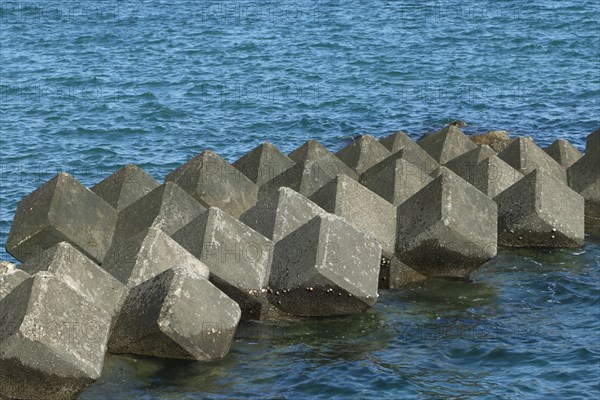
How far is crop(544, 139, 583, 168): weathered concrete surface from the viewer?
19.7 metres

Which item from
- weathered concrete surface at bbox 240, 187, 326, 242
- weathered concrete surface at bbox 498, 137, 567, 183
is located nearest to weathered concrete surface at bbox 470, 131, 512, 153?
weathered concrete surface at bbox 498, 137, 567, 183

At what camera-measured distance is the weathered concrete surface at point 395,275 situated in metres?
15.9

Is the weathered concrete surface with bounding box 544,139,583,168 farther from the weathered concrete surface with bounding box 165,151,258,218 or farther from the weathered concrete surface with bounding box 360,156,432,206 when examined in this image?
the weathered concrete surface with bounding box 165,151,258,218

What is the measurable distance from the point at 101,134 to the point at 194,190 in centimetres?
1135

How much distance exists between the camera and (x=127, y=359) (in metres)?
13.5

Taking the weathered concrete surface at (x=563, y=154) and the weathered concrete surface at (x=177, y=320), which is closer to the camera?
the weathered concrete surface at (x=177, y=320)

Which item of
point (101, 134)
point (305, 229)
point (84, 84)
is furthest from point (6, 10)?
point (305, 229)

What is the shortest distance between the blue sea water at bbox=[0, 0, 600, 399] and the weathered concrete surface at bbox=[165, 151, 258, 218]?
2.92 meters

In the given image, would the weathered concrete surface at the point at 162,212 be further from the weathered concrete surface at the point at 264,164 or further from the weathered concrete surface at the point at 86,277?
the weathered concrete surface at the point at 86,277

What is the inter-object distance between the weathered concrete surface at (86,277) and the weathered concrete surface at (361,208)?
3375 mm

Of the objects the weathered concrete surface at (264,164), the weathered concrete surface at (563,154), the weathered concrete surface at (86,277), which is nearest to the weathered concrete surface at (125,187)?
the weathered concrete surface at (264,164)

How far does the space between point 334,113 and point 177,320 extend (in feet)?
56.2

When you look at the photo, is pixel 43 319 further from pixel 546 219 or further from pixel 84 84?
pixel 84 84

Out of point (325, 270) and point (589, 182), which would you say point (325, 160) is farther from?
point (325, 270)
